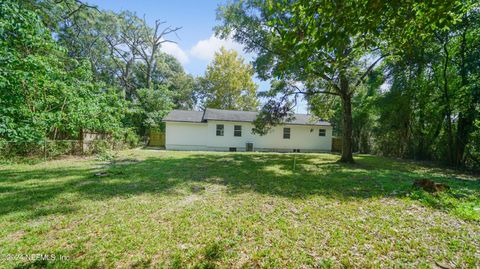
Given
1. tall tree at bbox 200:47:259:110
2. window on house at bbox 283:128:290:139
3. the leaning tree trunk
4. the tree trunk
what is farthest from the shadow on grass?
tall tree at bbox 200:47:259:110

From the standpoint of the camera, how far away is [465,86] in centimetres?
925

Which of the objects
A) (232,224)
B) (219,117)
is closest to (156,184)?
(232,224)

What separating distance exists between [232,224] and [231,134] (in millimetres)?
12732

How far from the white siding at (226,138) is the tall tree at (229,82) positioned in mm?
11420

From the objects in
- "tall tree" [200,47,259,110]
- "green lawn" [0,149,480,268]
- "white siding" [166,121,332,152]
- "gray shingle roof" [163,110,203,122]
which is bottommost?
"green lawn" [0,149,480,268]

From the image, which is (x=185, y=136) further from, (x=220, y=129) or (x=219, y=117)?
(x=219, y=117)

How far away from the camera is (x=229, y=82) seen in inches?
1061

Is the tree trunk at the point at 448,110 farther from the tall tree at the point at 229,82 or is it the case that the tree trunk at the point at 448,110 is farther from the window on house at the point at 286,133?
the tall tree at the point at 229,82

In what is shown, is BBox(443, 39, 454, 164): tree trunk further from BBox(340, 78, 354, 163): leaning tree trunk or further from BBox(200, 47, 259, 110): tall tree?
BBox(200, 47, 259, 110): tall tree

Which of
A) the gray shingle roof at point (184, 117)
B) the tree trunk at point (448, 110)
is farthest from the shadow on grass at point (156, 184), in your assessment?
the gray shingle roof at point (184, 117)

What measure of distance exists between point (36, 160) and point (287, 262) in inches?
402

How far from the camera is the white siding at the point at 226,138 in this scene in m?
15.7

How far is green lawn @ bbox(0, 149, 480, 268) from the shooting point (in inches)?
95.6

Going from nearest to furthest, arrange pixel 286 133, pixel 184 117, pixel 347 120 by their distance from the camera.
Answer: pixel 347 120, pixel 184 117, pixel 286 133
